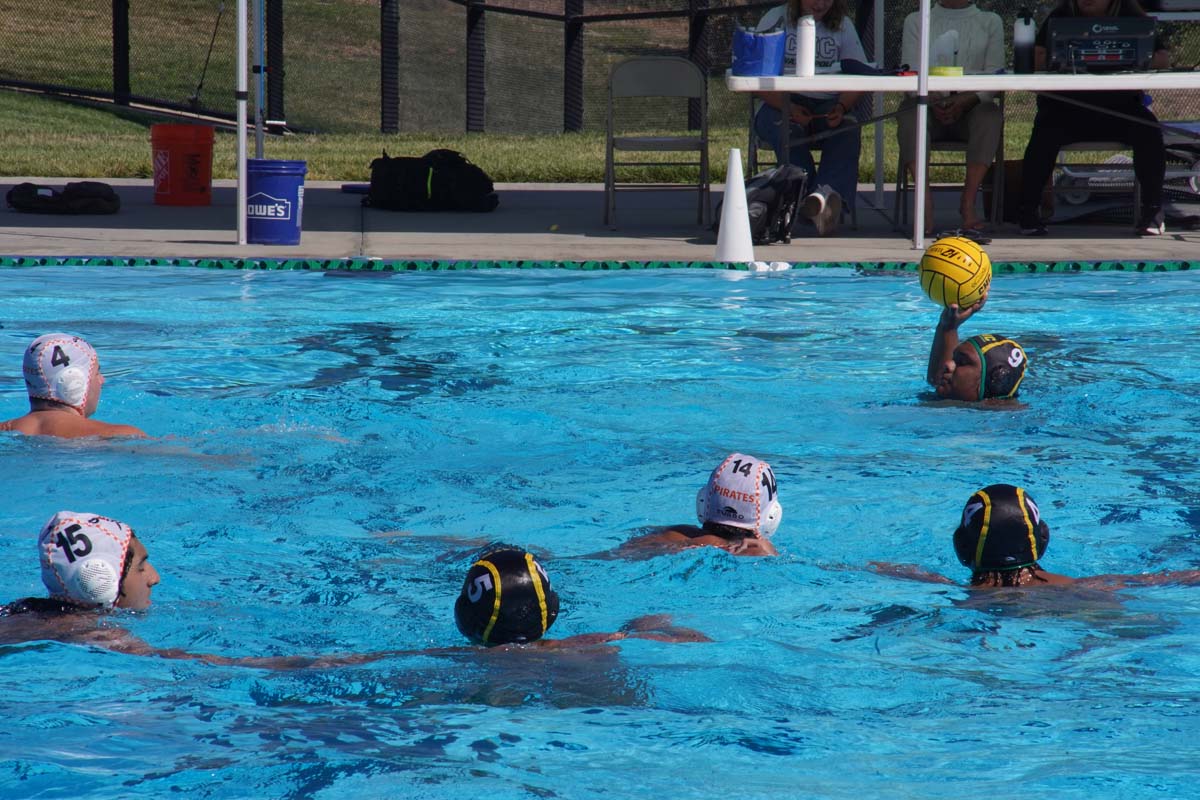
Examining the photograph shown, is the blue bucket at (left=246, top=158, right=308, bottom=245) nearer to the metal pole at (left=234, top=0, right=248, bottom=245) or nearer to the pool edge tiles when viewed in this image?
the metal pole at (left=234, top=0, right=248, bottom=245)

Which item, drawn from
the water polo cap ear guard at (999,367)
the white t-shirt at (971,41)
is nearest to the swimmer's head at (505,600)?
the water polo cap ear guard at (999,367)

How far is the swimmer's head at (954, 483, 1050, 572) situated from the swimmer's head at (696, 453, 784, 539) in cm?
66

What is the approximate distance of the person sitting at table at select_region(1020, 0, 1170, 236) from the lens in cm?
1176

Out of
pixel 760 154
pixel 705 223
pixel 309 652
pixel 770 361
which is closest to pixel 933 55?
pixel 705 223

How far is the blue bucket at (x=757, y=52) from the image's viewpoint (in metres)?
11.3

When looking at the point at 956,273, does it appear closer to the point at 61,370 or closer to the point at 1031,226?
the point at 61,370

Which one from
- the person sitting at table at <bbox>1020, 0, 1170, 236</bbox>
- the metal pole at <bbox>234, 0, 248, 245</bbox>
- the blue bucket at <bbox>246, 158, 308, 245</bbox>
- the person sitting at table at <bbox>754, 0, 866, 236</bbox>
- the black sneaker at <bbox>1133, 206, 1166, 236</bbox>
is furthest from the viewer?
the black sneaker at <bbox>1133, 206, 1166, 236</bbox>

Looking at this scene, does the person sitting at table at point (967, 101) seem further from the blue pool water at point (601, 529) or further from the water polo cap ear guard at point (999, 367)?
the water polo cap ear guard at point (999, 367)

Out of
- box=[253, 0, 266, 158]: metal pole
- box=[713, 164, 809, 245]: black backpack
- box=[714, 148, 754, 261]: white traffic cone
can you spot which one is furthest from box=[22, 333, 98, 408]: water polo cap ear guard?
box=[253, 0, 266, 158]: metal pole

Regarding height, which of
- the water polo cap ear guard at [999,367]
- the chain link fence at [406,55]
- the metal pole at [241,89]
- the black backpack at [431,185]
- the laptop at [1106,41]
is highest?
the chain link fence at [406,55]

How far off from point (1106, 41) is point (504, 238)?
15.6 feet

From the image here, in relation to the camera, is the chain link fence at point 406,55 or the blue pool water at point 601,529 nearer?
the blue pool water at point 601,529

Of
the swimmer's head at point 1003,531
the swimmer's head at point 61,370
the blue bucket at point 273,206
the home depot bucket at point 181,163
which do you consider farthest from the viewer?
the home depot bucket at point 181,163

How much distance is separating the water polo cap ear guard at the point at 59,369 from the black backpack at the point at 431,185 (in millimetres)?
7715
